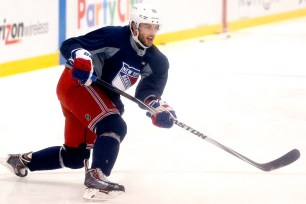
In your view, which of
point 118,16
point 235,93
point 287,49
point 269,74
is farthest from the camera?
point 287,49

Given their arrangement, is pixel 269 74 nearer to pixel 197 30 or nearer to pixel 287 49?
pixel 287 49

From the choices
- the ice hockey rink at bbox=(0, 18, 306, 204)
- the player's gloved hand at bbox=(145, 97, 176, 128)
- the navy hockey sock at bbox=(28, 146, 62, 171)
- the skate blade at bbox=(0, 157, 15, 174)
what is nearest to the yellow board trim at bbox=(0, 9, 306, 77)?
the ice hockey rink at bbox=(0, 18, 306, 204)

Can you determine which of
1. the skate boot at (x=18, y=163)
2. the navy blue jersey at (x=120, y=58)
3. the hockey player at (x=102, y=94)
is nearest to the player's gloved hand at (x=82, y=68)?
the hockey player at (x=102, y=94)

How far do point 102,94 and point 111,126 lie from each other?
20cm

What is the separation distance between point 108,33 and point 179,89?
9.90 ft

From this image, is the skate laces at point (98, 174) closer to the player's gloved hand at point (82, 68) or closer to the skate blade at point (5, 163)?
the player's gloved hand at point (82, 68)

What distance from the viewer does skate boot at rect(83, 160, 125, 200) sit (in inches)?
137

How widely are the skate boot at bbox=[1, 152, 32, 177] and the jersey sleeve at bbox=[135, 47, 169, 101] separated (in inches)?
21.9

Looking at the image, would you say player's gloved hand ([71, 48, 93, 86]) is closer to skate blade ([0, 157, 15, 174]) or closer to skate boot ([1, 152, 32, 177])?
skate boot ([1, 152, 32, 177])

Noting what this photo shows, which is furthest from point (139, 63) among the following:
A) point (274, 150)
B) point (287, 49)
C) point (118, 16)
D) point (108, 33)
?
point (287, 49)

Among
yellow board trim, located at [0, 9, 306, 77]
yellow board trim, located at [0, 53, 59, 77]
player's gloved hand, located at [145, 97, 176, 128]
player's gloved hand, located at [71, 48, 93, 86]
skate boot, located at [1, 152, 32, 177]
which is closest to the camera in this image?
player's gloved hand, located at [71, 48, 93, 86]

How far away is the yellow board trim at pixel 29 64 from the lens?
277 inches

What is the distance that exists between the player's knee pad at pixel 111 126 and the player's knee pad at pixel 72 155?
0.21 metres

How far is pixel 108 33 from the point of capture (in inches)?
146
